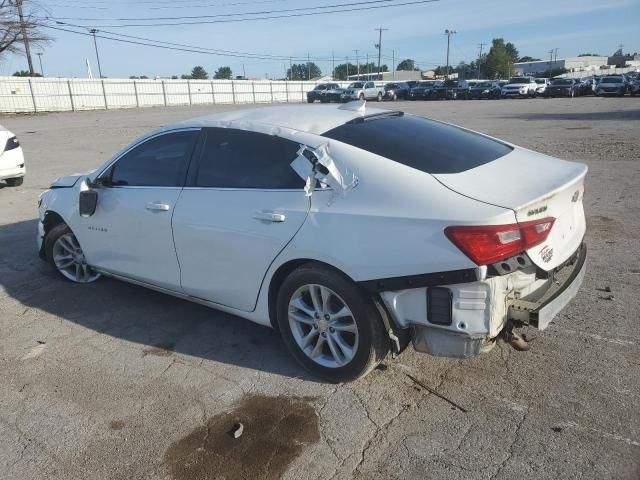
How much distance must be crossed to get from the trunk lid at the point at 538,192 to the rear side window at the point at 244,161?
1.02 meters

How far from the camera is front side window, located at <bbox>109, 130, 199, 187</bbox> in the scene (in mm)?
4062

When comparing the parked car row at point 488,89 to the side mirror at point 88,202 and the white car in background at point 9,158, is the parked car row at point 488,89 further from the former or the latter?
the side mirror at point 88,202

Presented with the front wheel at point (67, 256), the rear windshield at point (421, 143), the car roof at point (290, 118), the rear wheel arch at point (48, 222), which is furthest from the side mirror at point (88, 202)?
the rear windshield at point (421, 143)

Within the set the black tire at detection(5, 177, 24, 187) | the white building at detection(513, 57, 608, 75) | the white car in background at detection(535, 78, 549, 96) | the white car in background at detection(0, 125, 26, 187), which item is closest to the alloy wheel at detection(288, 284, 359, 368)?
the white car in background at detection(0, 125, 26, 187)

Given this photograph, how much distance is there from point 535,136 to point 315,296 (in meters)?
14.5

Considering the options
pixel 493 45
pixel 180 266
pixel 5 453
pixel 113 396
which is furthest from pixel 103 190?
pixel 493 45

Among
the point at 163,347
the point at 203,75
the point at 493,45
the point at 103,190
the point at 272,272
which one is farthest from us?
the point at 203,75

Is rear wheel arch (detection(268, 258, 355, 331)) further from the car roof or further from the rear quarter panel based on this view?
the car roof

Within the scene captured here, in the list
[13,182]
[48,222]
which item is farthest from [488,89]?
[48,222]

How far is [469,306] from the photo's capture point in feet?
9.29

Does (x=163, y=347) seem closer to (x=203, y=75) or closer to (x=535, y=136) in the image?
(x=535, y=136)

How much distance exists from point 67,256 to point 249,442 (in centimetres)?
326

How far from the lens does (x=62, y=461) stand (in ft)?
9.32

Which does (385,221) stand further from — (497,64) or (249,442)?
(497,64)
